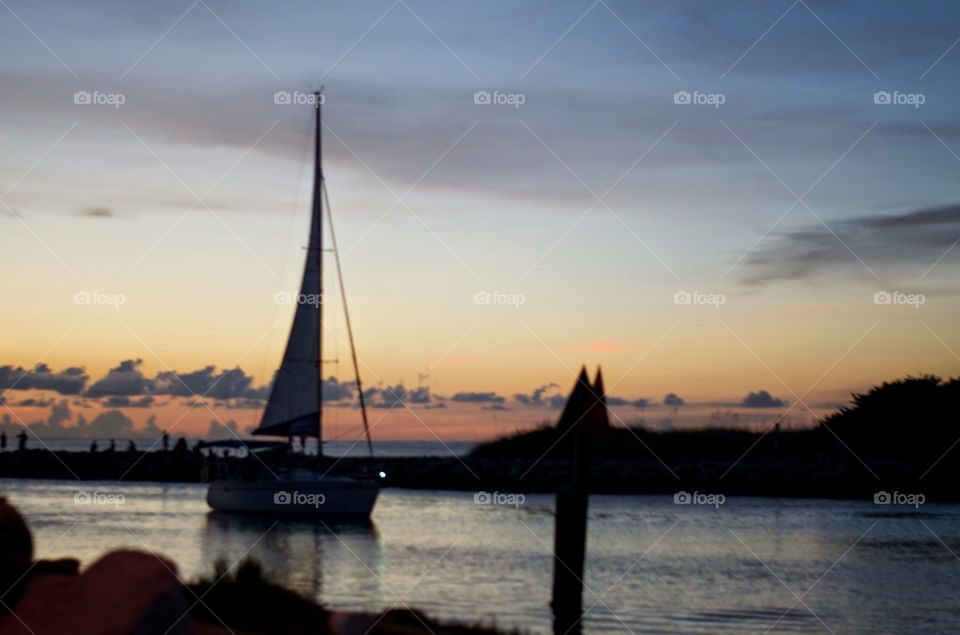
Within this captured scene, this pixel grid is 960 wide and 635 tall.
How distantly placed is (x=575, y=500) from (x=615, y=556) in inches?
775

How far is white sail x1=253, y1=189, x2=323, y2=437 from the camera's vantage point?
43188mm

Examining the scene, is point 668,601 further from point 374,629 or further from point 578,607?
point 374,629

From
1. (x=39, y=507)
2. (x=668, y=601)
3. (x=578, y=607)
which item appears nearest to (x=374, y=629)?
(x=578, y=607)

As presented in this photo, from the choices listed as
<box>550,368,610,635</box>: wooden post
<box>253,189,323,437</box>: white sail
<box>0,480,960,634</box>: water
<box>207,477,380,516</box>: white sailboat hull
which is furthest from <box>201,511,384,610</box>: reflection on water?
<box>550,368,610,635</box>: wooden post

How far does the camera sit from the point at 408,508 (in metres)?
54.4

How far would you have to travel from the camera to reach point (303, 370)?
4331cm

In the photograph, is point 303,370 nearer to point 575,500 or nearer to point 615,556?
point 615,556

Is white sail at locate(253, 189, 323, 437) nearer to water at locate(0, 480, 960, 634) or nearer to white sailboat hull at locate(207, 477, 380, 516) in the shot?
water at locate(0, 480, 960, 634)

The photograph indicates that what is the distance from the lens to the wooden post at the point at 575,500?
50.9 ft

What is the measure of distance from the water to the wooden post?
103 inches

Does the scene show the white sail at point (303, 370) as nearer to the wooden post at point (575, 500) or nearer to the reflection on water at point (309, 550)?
the reflection on water at point (309, 550)

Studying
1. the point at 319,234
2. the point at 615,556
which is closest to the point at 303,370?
the point at 319,234

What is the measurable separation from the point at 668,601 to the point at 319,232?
21.0 m

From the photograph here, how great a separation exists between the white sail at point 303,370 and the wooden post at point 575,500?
2419 centimetres
